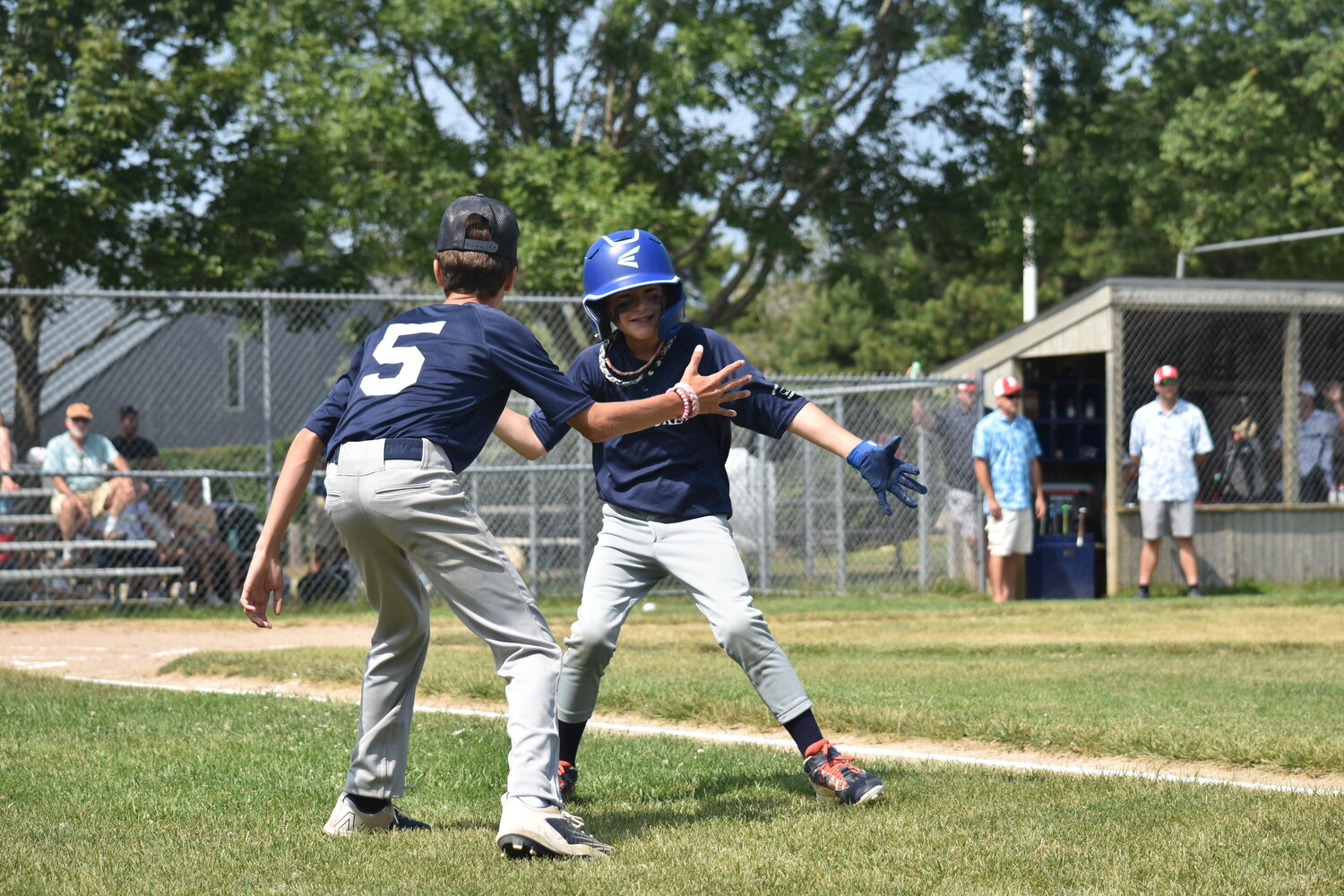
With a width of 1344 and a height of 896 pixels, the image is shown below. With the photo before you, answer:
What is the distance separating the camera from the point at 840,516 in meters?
13.9

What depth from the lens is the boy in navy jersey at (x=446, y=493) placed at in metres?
4.03

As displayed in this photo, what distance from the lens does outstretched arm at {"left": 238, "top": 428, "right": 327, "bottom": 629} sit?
165 inches

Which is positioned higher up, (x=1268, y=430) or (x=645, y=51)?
(x=645, y=51)

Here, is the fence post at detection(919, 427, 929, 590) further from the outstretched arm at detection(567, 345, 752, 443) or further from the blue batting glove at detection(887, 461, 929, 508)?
the outstretched arm at detection(567, 345, 752, 443)

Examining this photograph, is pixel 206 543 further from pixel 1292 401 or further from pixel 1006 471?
pixel 1292 401

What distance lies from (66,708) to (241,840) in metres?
2.98

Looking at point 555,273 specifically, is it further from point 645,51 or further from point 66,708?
point 66,708

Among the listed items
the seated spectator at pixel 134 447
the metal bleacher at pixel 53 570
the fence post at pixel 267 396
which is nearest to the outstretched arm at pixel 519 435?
the fence post at pixel 267 396

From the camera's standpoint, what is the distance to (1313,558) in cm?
1511

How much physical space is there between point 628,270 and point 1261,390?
502 inches

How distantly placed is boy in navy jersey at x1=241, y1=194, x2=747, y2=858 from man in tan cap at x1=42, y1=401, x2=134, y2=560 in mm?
8090

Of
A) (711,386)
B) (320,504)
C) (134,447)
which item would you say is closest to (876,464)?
(711,386)

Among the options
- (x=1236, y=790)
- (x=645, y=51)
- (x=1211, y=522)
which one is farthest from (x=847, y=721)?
(x=645, y=51)

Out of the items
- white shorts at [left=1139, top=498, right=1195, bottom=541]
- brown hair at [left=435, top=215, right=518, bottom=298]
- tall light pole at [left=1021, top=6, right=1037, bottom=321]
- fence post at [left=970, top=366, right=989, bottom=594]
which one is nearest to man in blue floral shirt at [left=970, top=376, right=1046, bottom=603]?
fence post at [left=970, top=366, right=989, bottom=594]
